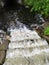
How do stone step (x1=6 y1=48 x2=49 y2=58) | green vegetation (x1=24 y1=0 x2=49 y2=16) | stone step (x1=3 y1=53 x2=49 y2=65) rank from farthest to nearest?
1. green vegetation (x1=24 y1=0 x2=49 y2=16)
2. stone step (x1=6 y1=48 x2=49 y2=58)
3. stone step (x1=3 y1=53 x2=49 y2=65)

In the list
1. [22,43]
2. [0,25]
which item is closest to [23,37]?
[22,43]

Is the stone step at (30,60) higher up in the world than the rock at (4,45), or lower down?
higher up

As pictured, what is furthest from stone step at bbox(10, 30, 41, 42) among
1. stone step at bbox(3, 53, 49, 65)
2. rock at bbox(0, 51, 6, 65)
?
stone step at bbox(3, 53, 49, 65)

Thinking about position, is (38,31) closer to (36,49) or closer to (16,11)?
(36,49)

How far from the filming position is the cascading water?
30.8 feet

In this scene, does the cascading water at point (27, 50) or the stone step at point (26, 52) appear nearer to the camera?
the cascading water at point (27, 50)

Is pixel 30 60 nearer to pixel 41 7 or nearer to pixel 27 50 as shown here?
pixel 27 50

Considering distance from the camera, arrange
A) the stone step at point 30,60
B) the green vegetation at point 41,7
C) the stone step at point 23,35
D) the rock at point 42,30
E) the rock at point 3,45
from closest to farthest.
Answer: the stone step at point 30,60 → the rock at point 3,45 → the stone step at point 23,35 → the rock at point 42,30 → the green vegetation at point 41,7

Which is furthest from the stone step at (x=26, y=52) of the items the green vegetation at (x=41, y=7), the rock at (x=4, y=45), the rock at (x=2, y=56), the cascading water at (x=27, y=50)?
the green vegetation at (x=41, y=7)

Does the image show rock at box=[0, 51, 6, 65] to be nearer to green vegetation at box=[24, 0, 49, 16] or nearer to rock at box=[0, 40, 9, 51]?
rock at box=[0, 40, 9, 51]

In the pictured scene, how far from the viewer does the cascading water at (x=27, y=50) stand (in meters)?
9.40

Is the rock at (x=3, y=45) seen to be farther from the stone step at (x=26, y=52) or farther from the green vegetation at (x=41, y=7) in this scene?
the green vegetation at (x=41, y=7)

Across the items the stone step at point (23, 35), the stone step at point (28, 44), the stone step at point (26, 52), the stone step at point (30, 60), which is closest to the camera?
the stone step at point (30, 60)

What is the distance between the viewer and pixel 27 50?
9859mm
